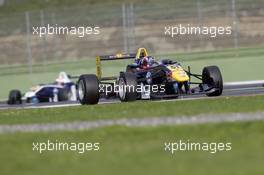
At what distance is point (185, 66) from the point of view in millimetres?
29562

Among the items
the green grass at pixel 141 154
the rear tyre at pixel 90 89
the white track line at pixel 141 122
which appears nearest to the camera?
the green grass at pixel 141 154

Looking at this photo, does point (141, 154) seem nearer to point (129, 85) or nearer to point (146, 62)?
point (129, 85)

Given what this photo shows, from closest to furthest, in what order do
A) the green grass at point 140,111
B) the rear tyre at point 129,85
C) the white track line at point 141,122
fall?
the white track line at point 141,122
the green grass at point 140,111
the rear tyre at point 129,85

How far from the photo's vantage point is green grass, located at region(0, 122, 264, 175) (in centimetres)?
735

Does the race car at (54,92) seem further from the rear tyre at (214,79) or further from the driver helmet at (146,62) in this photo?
the rear tyre at (214,79)

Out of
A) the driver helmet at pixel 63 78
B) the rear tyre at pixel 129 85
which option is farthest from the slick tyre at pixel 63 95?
the rear tyre at pixel 129 85

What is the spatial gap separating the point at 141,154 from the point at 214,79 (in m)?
11.9

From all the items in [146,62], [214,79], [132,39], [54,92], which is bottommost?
[54,92]

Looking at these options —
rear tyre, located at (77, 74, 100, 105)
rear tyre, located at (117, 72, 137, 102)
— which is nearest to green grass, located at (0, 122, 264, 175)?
rear tyre, located at (117, 72, 137, 102)

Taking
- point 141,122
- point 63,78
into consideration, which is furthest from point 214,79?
point 63,78

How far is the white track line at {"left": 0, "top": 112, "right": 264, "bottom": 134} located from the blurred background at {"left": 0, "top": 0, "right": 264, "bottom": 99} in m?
15.4

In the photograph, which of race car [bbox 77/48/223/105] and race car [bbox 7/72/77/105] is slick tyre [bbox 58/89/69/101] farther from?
race car [bbox 77/48/223/105]

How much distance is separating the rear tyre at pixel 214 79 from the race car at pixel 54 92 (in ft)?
29.1

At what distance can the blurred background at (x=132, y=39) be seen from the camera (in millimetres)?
28531
